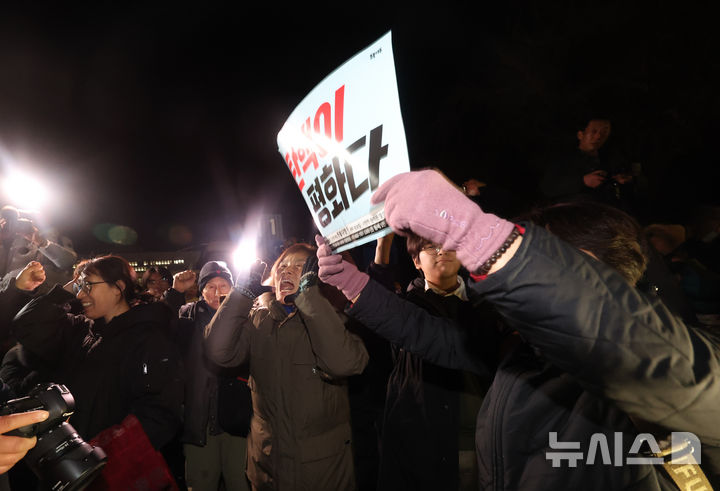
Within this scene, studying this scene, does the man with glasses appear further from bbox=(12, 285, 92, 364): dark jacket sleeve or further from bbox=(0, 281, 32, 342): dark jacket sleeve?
bbox=(0, 281, 32, 342): dark jacket sleeve

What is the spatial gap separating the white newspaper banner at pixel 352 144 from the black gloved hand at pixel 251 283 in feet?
3.88

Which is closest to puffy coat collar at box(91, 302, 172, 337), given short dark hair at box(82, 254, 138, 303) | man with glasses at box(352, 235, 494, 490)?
short dark hair at box(82, 254, 138, 303)

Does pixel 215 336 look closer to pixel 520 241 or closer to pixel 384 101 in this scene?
pixel 384 101

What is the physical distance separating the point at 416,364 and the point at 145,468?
6.10 ft

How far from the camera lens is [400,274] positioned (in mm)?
5652

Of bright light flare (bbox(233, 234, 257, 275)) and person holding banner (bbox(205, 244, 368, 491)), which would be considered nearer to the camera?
person holding banner (bbox(205, 244, 368, 491))

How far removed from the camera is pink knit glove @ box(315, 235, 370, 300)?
2.05 metres

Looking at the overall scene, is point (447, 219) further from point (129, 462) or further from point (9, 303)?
point (9, 303)

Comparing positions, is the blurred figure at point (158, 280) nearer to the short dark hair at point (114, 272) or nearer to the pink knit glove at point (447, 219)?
the short dark hair at point (114, 272)

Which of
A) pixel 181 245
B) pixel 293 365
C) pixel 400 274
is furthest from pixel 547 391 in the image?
pixel 181 245

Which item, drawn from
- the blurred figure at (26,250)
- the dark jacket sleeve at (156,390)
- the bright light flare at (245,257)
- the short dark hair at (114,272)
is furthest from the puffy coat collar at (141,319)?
the blurred figure at (26,250)

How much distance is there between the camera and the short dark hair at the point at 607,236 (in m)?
1.22

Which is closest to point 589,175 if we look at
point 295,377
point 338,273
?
point 338,273

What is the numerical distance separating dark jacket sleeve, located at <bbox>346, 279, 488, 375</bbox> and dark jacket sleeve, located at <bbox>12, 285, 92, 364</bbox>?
234 cm
